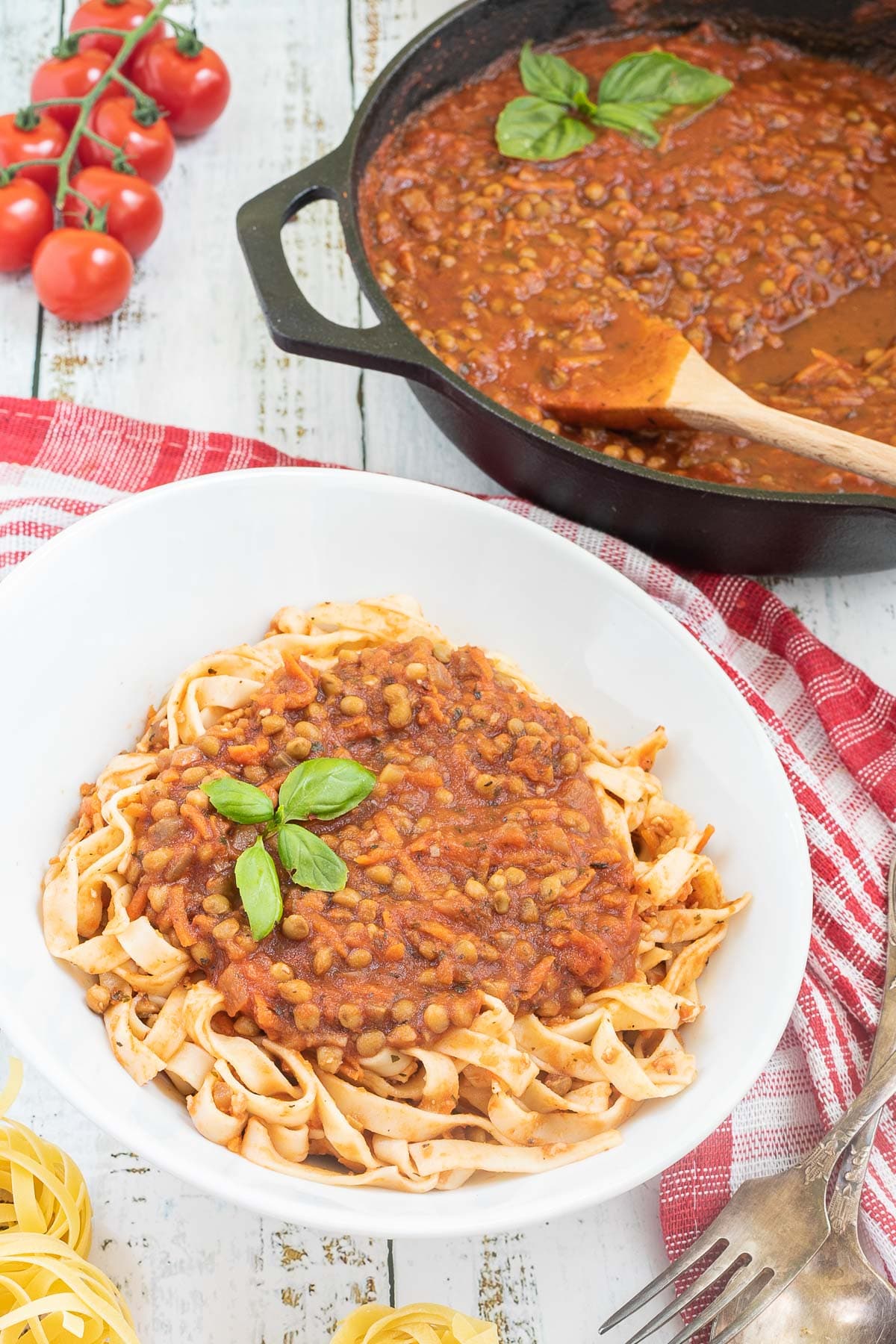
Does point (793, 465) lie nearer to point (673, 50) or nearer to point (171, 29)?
point (673, 50)

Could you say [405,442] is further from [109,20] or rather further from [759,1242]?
[759,1242]

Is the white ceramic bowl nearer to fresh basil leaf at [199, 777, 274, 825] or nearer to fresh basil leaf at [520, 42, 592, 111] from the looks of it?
fresh basil leaf at [199, 777, 274, 825]

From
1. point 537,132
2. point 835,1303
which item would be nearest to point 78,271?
point 537,132

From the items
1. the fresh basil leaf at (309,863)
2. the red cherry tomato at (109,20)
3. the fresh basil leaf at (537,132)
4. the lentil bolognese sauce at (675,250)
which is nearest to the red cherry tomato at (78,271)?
the lentil bolognese sauce at (675,250)

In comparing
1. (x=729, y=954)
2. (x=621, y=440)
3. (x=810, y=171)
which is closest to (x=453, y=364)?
(x=621, y=440)

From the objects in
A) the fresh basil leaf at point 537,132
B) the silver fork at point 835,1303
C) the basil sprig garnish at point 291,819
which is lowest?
the silver fork at point 835,1303

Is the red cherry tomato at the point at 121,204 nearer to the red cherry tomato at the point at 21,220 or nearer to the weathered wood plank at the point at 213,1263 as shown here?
the red cherry tomato at the point at 21,220
